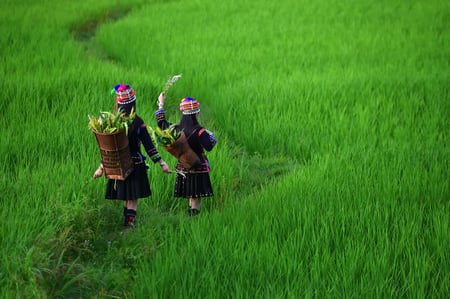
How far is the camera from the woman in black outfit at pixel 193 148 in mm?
3029

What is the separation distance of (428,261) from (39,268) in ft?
5.95

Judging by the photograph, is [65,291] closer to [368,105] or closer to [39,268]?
[39,268]

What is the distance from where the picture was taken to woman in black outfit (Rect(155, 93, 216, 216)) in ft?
9.94

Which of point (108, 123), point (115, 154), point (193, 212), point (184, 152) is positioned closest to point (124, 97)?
point (108, 123)

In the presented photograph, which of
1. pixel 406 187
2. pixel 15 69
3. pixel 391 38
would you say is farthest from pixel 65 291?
pixel 391 38

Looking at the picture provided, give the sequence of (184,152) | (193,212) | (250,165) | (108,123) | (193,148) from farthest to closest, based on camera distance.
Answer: (250,165), (193,212), (193,148), (184,152), (108,123)

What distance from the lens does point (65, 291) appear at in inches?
98.7

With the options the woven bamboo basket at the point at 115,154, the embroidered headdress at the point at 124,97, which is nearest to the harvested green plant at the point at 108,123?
the woven bamboo basket at the point at 115,154

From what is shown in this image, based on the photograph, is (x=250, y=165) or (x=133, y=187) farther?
(x=250, y=165)

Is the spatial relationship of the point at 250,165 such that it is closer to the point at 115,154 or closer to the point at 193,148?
the point at 193,148

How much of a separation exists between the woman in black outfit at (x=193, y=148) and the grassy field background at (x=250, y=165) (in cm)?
15

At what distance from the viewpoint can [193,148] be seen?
10.1 feet

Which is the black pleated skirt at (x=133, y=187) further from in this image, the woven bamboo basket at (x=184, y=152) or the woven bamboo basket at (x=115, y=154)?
the woven bamboo basket at (x=184, y=152)

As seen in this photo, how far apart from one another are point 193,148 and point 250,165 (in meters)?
1.26
